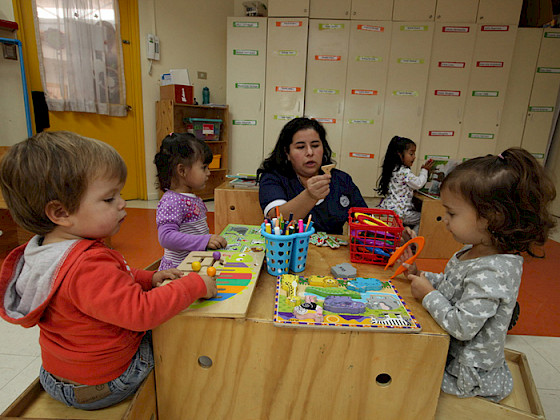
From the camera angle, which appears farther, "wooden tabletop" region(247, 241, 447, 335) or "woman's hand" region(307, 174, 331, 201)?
"woman's hand" region(307, 174, 331, 201)

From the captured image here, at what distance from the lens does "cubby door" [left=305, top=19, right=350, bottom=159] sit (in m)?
4.15

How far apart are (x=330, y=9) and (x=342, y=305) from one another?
4.30 metres

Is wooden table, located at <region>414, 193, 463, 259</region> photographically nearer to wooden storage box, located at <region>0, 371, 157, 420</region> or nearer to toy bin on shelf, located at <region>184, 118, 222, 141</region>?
wooden storage box, located at <region>0, 371, 157, 420</region>

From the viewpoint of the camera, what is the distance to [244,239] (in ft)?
3.77

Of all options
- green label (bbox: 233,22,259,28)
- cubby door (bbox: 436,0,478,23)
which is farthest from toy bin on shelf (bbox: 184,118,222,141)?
cubby door (bbox: 436,0,478,23)

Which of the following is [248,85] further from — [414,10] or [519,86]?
[519,86]

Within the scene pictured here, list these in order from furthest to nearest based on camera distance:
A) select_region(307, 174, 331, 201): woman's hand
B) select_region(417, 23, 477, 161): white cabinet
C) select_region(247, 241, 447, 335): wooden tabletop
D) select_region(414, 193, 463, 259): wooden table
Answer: select_region(417, 23, 477, 161): white cabinet, select_region(414, 193, 463, 259): wooden table, select_region(307, 174, 331, 201): woman's hand, select_region(247, 241, 447, 335): wooden tabletop

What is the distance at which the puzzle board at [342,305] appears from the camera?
28.2 inches

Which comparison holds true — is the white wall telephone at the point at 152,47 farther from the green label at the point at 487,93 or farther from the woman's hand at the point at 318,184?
the green label at the point at 487,93

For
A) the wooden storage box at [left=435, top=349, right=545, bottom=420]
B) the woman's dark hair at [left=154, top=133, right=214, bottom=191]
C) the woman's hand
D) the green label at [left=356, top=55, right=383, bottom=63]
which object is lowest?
the wooden storage box at [left=435, top=349, right=545, bottom=420]

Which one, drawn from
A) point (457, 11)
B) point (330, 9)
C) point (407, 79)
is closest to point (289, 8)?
point (330, 9)

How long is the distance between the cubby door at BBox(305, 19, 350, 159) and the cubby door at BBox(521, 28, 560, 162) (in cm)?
251

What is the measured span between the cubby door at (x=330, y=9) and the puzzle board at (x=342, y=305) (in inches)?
163

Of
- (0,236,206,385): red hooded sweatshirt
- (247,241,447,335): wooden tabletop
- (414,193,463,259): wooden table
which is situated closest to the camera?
(0,236,206,385): red hooded sweatshirt
